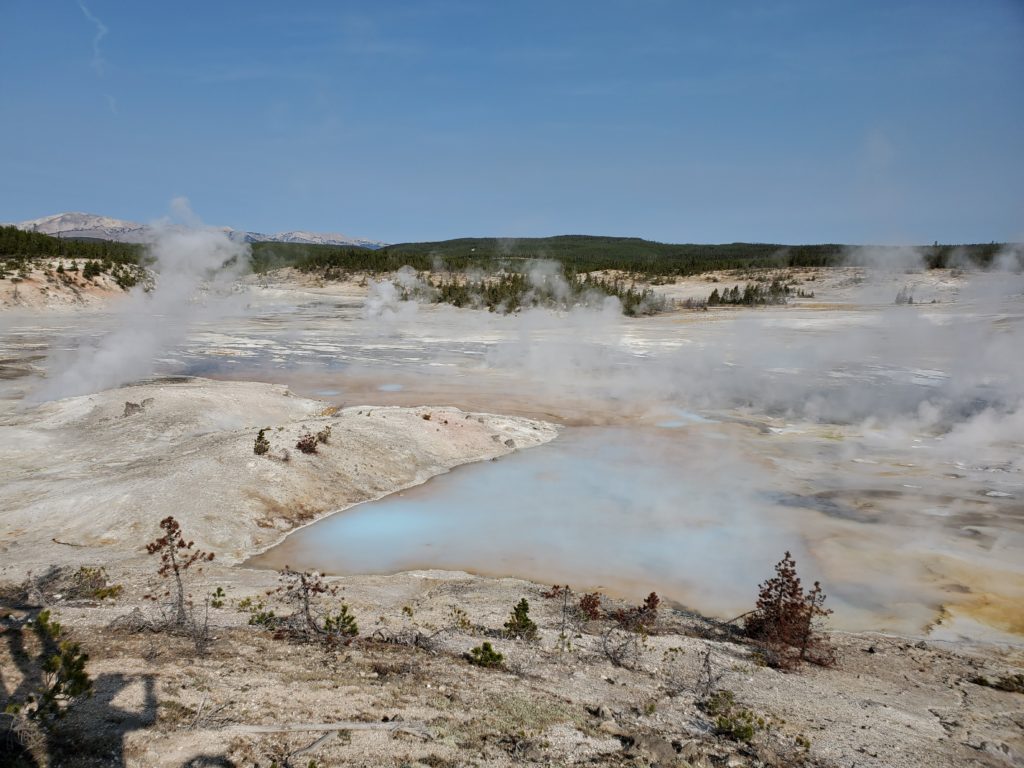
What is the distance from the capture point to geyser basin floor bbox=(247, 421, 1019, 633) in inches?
305

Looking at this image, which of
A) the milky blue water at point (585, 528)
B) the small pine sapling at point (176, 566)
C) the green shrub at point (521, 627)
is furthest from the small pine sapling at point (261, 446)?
the green shrub at point (521, 627)

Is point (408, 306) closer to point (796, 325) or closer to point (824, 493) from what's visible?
point (796, 325)

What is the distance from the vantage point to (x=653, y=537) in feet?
29.9

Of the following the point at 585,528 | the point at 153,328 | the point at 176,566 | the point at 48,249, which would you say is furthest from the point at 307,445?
the point at 48,249

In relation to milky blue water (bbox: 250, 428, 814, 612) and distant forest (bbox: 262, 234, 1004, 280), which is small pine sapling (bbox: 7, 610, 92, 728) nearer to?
milky blue water (bbox: 250, 428, 814, 612)

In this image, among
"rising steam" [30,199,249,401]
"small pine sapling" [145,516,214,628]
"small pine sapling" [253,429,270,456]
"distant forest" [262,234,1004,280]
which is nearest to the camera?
"small pine sapling" [145,516,214,628]

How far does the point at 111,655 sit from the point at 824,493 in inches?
413

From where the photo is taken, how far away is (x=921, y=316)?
3447 cm

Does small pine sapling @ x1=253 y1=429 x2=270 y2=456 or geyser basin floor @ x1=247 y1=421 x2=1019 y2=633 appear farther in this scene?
small pine sapling @ x1=253 y1=429 x2=270 y2=456

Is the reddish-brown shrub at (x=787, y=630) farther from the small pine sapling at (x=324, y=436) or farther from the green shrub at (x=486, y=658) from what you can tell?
the small pine sapling at (x=324, y=436)

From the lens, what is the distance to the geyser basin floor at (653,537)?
775cm

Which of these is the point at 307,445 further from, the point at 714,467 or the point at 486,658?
the point at 714,467

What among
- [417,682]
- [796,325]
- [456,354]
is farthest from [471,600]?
[796,325]

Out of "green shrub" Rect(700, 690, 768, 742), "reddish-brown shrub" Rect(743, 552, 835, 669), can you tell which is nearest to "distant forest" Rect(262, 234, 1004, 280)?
"reddish-brown shrub" Rect(743, 552, 835, 669)
